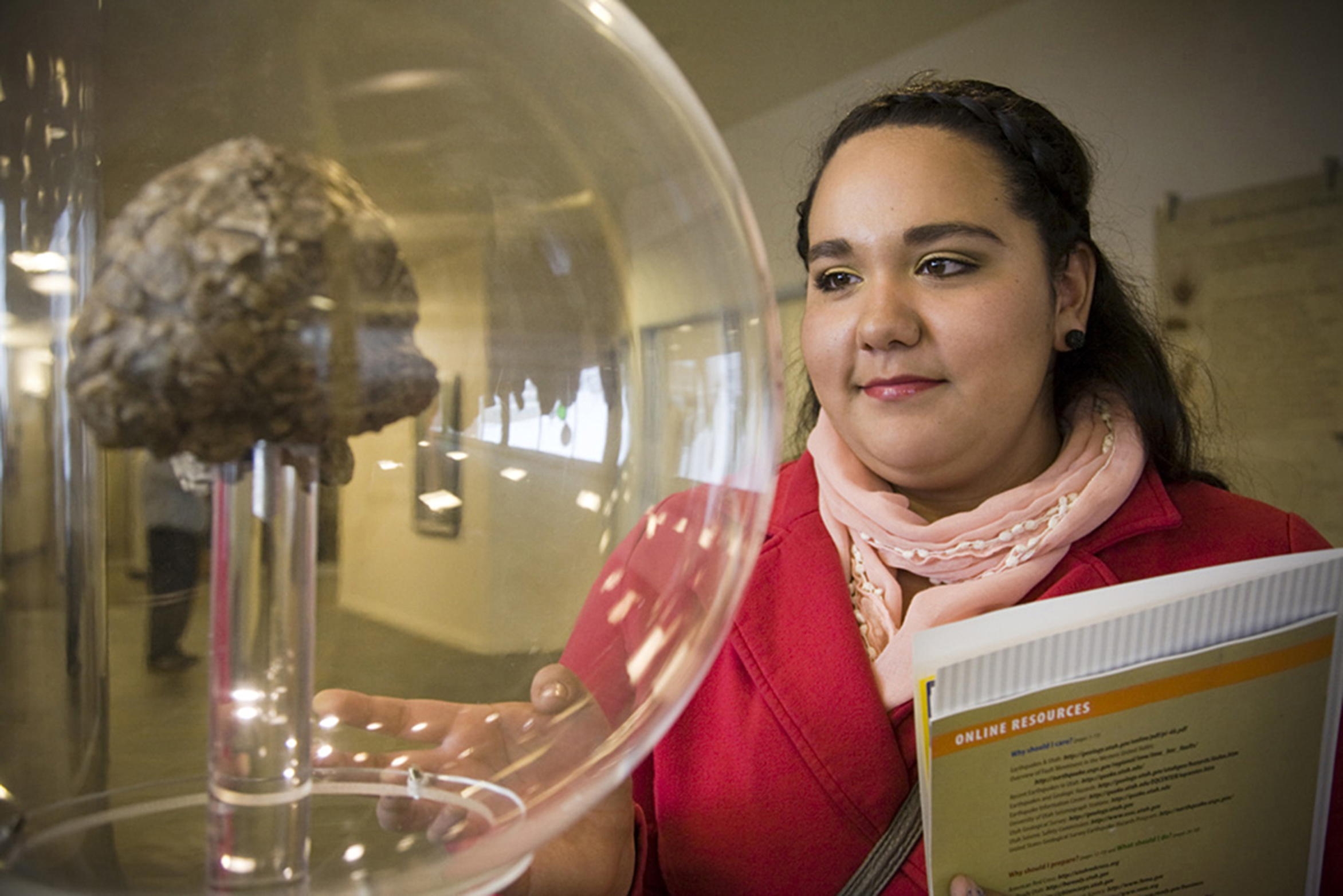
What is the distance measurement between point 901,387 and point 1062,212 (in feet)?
0.92

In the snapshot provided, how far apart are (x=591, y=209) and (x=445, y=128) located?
0.20 feet

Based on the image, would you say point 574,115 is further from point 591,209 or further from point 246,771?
point 246,771

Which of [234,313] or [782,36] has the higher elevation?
[782,36]

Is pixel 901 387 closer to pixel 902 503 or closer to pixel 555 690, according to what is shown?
pixel 902 503

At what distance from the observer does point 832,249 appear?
3.19 feet

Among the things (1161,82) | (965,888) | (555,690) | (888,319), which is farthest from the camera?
(1161,82)

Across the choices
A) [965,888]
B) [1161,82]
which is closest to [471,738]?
[965,888]

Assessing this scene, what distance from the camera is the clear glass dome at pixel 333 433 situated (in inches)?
11.2

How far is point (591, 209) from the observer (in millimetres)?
372

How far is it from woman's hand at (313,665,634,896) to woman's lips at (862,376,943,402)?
0.64 m

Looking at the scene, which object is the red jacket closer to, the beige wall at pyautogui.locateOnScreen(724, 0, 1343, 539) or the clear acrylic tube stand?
the clear acrylic tube stand

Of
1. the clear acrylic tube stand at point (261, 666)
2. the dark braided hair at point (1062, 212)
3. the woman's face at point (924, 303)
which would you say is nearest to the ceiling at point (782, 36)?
the dark braided hair at point (1062, 212)

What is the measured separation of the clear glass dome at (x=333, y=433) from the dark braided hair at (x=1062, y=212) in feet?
2.31

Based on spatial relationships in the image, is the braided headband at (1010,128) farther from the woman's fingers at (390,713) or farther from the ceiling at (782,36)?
the ceiling at (782,36)
